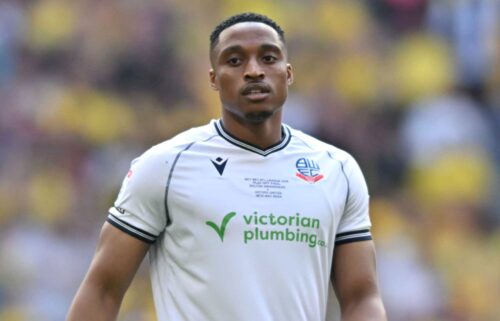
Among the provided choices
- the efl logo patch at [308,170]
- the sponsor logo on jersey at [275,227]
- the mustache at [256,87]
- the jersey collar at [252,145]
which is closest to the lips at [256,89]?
the mustache at [256,87]

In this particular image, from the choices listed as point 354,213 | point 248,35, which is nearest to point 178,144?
point 248,35

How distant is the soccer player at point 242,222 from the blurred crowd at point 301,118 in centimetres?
523

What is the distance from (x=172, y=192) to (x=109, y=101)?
6.68 meters

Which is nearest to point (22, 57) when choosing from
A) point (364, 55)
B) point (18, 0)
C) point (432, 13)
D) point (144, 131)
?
point (18, 0)

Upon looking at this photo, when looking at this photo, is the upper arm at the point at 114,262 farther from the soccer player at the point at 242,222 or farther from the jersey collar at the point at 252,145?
the jersey collar at the point at 252,145

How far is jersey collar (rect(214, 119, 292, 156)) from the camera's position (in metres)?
4.56

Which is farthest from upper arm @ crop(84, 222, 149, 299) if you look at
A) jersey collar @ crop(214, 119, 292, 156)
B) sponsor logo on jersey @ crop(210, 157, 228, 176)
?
jersey collar @ crop(214, 119, 292, 156)

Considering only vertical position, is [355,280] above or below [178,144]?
below

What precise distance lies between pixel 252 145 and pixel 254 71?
1.06 ft

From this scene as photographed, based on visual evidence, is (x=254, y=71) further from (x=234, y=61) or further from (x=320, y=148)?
(x=320, y=148)

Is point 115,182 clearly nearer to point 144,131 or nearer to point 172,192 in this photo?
point 144,131

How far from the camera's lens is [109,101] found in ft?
35.9

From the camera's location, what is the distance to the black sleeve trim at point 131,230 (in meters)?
4.40

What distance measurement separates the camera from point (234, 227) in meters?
4.34
